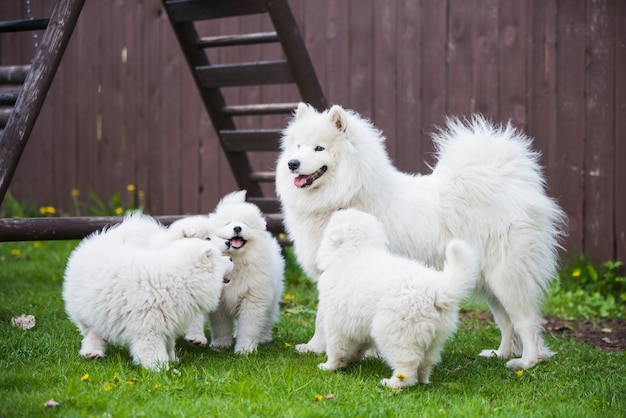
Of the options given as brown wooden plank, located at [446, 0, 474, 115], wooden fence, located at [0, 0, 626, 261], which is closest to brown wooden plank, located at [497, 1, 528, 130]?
wooden fence, located at [0, 0, 626, 261]

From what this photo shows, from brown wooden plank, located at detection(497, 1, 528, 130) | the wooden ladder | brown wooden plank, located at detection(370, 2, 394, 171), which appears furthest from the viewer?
brown wooden plank, located at detection(370, 2, 394, 171)

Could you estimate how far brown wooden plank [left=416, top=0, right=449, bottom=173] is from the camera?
22.8 ft

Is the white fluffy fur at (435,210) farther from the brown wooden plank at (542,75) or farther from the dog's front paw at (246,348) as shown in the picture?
the brown wooden plank at (542,75)

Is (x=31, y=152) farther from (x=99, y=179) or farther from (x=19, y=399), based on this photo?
(x=19, y=399)

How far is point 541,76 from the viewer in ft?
21.3

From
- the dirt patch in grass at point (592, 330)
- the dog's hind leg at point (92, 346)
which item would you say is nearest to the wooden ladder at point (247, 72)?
the dog's hind leg at point (92, 346)

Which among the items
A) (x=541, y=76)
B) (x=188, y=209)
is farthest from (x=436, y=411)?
(x=188, y=209)

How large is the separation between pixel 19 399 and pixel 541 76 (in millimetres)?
5030

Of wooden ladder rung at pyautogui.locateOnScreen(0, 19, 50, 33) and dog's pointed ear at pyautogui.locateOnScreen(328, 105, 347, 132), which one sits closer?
dog's pointed ear at pyautogui.locateOnScreen(328, 105, 347, 132)

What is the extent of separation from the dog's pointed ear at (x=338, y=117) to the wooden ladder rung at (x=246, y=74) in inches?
62.3

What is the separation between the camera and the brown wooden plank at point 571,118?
20.7ft

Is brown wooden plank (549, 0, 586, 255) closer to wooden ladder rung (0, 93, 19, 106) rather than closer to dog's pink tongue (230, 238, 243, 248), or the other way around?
dog's pink tongue (230, 238, 243, 248)

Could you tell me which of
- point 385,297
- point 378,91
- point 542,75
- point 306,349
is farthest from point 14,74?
point 542,75

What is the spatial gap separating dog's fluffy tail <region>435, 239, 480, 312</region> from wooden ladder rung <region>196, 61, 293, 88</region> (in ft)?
9.35
